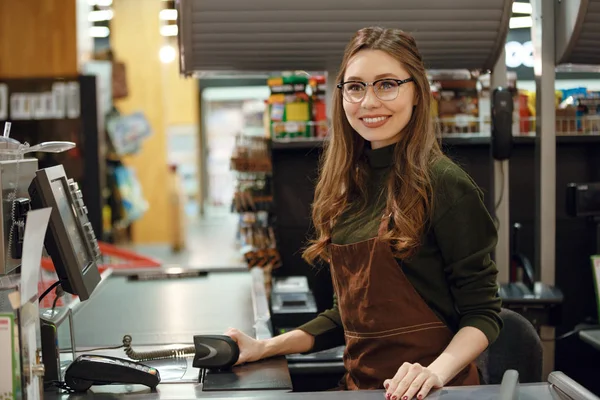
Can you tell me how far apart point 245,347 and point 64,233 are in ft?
1.85

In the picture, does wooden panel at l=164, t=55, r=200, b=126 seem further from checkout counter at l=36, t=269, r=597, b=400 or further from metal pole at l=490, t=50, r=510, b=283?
metal pole at l=490, t=50, r=510, b=283

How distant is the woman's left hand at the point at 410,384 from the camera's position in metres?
1.60

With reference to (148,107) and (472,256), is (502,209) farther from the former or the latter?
(148,107)

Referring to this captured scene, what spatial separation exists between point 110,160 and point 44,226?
780 cm

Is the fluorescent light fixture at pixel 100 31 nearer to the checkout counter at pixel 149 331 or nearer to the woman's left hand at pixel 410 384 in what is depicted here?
the checkout counter at pixel 149 331

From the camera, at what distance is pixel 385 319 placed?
6.40ft

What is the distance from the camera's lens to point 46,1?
7.23m

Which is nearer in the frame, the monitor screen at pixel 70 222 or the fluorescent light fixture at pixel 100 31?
the monitor screen at pixel 70 222

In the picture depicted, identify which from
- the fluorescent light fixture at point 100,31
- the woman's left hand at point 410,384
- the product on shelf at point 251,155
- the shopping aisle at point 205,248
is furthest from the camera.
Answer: the fluorescent light fixture at point 100,31

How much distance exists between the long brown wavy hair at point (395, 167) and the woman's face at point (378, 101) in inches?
0.9

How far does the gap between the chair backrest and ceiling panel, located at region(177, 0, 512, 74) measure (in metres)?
1.23

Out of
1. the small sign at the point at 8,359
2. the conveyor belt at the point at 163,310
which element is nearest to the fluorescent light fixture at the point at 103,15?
the conveyor belt at the point at 163,310

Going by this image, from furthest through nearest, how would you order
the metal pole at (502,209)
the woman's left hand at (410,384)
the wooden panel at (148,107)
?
the wooden panel at (148,107)
the metal pole at (502,209)
the woman's left hand at (410,384)

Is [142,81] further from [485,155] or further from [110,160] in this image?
[485,155]
